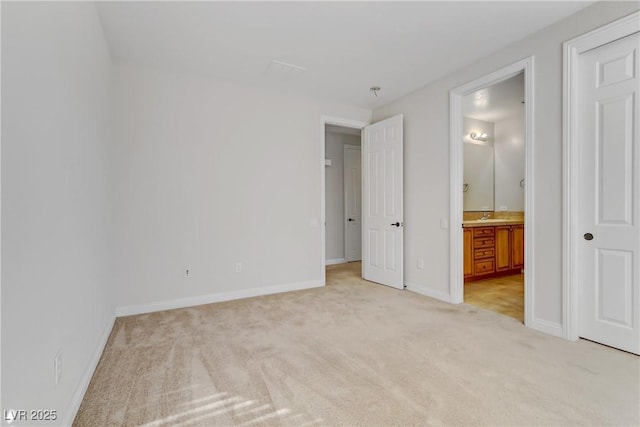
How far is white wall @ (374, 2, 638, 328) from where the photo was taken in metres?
2.60

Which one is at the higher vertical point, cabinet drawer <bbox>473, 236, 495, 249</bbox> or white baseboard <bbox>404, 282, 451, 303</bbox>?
cabinet drawer <bbox>473, 236, 495, 249</bbox>

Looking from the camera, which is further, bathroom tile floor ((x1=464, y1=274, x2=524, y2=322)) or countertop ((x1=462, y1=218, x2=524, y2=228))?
countertop ((x1=462, y1=218, x2=524, y2=228))

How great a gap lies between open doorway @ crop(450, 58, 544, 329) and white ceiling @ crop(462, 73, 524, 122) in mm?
12

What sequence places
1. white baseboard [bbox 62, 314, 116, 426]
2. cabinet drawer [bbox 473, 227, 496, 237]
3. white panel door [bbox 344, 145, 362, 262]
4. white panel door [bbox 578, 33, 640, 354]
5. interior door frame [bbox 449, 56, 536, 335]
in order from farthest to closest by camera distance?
white panel door [bbox 344, 145, 362, 262] → cabinet drawer [bbox 473, 227, 496, 237] → interior door frame [bbox 449, 56, 536, 335] → white panel door [bbox 578, 33, 640, 354] → white baseboard [bbox 62, 314, 116, 426]

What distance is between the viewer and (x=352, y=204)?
657 cm

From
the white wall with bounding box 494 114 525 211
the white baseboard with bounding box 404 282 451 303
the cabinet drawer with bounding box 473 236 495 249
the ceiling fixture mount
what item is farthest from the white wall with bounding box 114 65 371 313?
the white wall with bounding box 494 114 525 211

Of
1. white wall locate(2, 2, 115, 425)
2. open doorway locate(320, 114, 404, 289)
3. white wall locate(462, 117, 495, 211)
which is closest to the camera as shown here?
white wall locate(2, 2, 115, 425)

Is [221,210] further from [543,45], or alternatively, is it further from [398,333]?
[543,45]

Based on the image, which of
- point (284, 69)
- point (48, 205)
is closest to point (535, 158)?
point (284, 69)

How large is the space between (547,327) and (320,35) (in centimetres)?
336

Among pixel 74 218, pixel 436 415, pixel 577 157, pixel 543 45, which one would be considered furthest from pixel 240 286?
pixel 543 45

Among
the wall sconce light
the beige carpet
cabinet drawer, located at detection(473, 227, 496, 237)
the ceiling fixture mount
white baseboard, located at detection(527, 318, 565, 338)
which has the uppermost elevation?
the ceiling fixture mount

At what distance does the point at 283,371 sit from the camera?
6.77 feet

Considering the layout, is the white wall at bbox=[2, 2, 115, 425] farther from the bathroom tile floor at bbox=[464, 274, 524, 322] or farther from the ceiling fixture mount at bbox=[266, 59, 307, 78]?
the bathroom tile floor at bbox=[464, 274, 524, 322]
